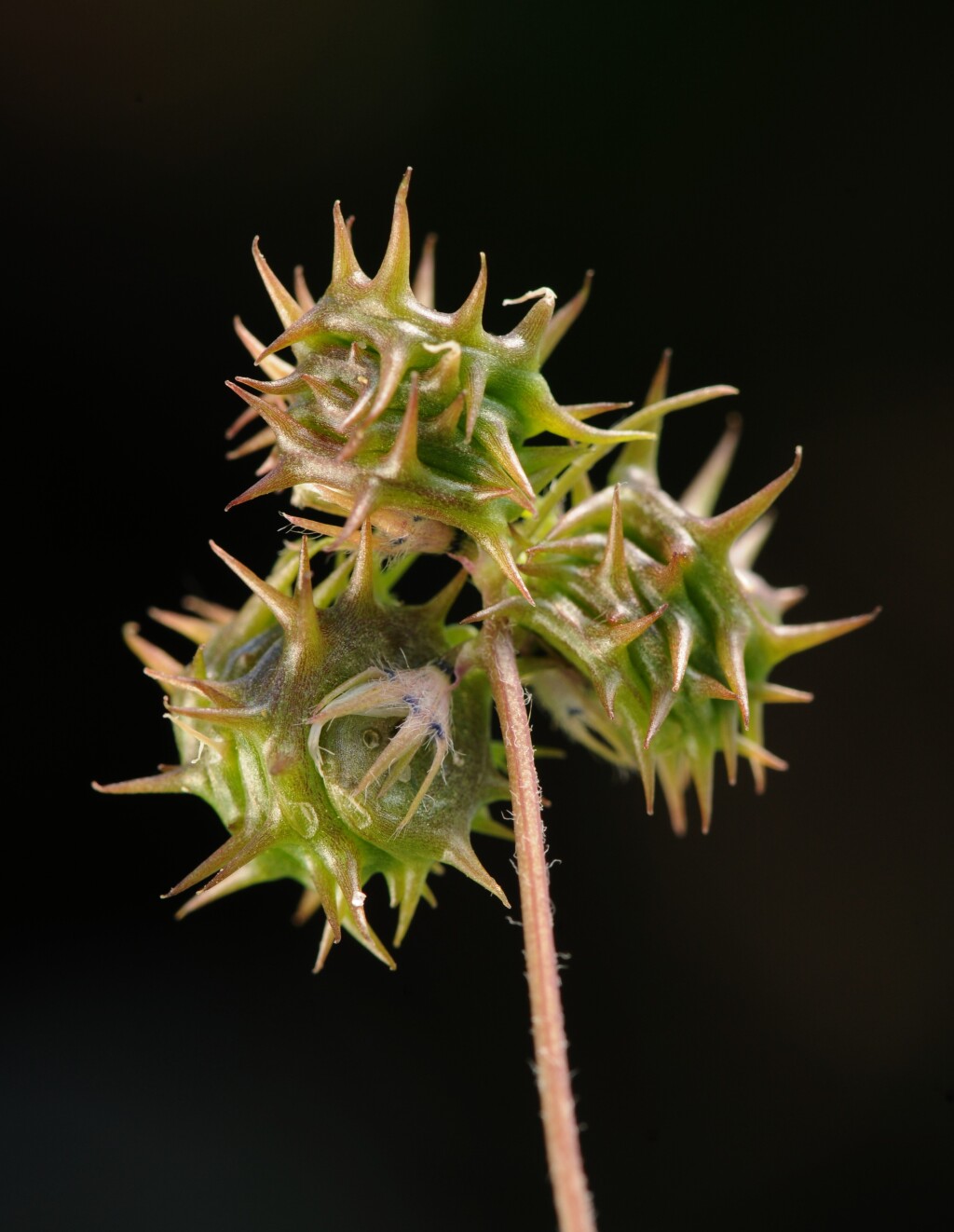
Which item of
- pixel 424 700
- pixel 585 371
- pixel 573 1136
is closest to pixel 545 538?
pixel 424 700

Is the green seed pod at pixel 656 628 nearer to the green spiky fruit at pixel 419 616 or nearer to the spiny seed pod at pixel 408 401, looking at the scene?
the green spiky fruit at pixel 419 616

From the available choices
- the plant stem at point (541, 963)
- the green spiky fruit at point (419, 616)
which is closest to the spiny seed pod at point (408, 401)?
the green spiky fruit at point (419, 616)

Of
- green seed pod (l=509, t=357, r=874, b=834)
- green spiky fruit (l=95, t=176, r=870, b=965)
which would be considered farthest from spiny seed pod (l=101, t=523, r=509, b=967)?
green seed pod (l=509, t=357, r=874, b=834)

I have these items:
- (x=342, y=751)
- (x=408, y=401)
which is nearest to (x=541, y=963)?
(x=342, y=751)

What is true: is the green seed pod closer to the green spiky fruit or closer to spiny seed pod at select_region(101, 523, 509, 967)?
the green spiky fruit

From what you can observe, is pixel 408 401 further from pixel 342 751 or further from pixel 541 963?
pixel 541 963

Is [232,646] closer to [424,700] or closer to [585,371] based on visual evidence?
[424,700]

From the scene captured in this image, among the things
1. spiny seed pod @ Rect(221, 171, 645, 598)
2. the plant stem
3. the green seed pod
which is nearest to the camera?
the plant stem
